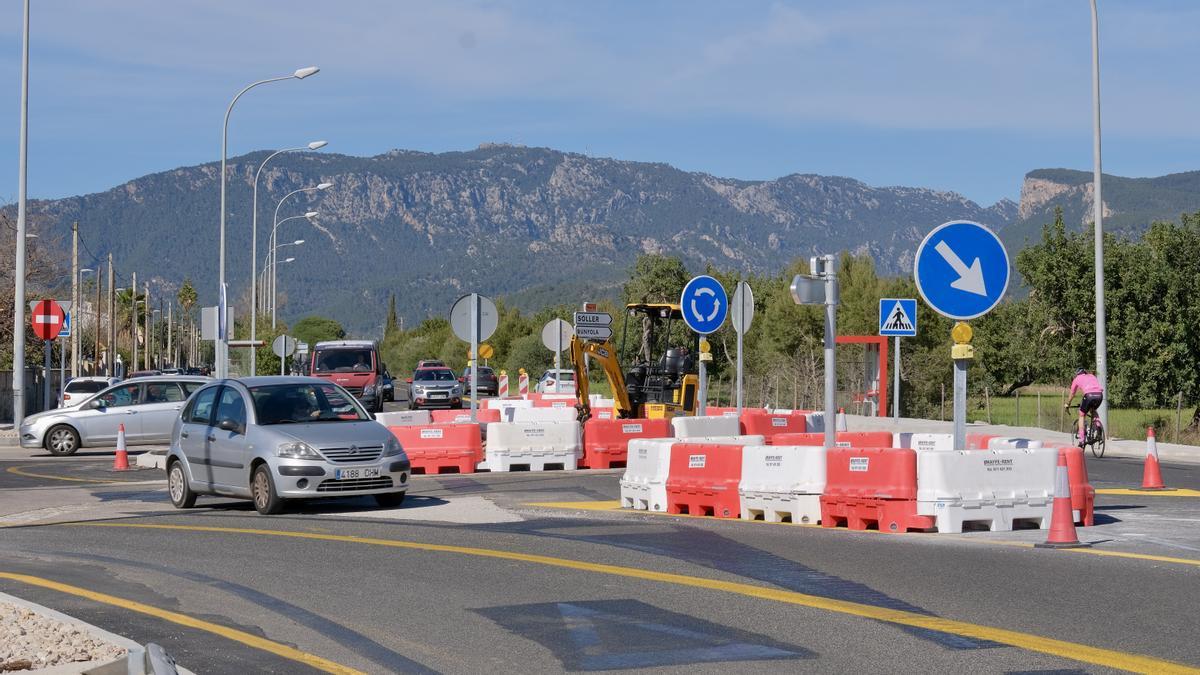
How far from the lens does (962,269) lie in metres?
12.8

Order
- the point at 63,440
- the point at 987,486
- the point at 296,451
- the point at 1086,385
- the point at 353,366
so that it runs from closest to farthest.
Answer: the point at 987,486, the point at 296,451, the point at 1086,385, the point at 63,440, the point at 353,366

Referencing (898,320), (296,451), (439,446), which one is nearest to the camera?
(296,451)

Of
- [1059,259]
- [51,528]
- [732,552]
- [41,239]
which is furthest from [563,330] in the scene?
[41,239]

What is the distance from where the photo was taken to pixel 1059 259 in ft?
146

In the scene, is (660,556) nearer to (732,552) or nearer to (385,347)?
(732,552)

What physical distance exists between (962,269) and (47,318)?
25.4 meters

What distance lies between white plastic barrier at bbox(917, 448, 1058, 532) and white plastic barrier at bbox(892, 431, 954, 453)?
4.43 meters

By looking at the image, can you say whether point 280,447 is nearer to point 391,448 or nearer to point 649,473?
point 391,448

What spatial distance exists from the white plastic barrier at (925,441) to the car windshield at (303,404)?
695 centimetres

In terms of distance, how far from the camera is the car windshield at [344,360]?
43656 millimetres

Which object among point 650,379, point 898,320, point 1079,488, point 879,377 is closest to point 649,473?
point 1079,488

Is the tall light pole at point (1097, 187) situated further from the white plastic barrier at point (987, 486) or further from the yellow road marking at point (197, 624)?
the yellow road marking at point (197, 624)

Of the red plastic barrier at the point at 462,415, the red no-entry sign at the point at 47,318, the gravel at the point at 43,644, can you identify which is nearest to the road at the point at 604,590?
the gravel at the point at 43,644

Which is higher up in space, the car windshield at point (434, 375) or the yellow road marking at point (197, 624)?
the car windshield at point (434, 375)
